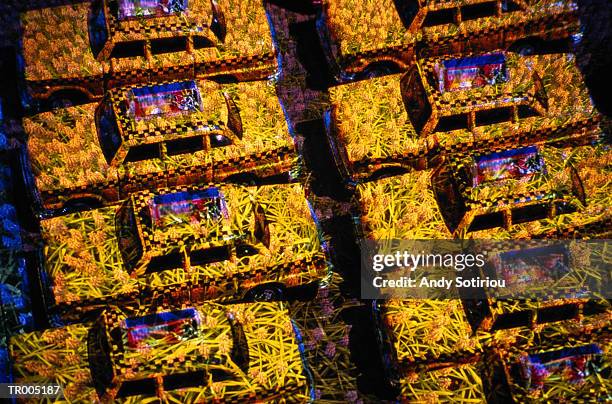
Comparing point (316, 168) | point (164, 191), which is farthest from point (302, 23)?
point (164, 191)

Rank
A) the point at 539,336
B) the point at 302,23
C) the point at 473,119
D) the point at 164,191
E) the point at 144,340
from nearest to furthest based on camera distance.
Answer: the point at 144,340 < the point at 539,336 < the point at 164,191 < the point at 473,119 < the point at 302,23

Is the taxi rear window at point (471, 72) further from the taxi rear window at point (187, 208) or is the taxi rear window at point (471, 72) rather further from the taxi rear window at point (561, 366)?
the taxi rear window at point (561, 366)

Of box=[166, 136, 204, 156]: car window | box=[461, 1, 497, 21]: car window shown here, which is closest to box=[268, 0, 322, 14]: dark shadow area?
box=[461, 1, 497, 21]: car window

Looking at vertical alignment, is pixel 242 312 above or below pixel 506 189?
below

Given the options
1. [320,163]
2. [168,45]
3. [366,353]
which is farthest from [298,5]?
[366,353]

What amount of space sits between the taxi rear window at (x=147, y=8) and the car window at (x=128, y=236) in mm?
2862

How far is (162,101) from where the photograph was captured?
8586 millimetres

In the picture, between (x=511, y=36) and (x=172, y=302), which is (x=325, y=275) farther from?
(x=511, y=36)

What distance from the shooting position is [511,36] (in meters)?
10.1

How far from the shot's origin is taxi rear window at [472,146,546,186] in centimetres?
826

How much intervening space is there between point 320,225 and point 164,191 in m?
2.14

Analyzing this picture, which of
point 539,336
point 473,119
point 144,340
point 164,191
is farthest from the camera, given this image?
point 473,119

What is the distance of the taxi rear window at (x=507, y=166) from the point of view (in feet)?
27.1

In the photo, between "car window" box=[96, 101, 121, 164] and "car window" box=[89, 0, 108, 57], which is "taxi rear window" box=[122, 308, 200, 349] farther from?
"car window" box=[89, 0, 108, 57]
